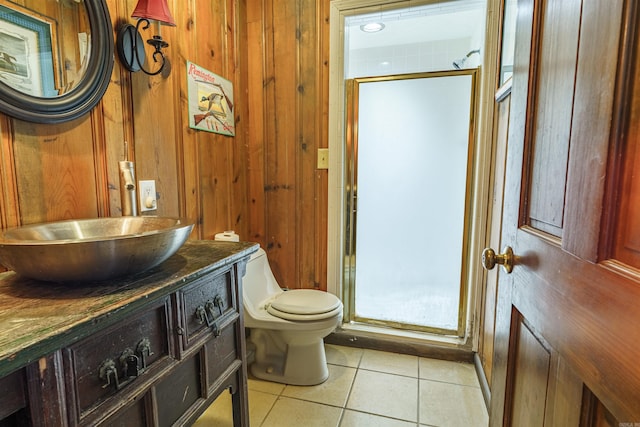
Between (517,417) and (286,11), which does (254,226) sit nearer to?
(286,11)

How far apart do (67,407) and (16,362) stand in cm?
16

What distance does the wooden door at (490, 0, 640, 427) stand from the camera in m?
0.43

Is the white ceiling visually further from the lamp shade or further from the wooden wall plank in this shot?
the lamp shade

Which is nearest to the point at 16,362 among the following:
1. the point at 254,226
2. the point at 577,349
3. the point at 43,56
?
the point at 577,349

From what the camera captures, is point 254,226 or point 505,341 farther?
point 254,226

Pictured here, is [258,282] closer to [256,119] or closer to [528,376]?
[256,119]

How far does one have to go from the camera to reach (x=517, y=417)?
783 mm

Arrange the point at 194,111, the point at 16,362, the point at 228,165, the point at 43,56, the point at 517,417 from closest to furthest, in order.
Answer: the point at 16,362 → the point at 517,417 → the point at 43,56 → the point at 194,111 → the point at 228,165

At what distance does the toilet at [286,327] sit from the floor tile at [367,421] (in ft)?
0.96

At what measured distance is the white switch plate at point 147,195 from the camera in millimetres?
1364

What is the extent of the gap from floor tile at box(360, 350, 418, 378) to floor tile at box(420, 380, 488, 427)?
0.42 ft

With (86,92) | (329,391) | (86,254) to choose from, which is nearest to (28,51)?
(86,92)

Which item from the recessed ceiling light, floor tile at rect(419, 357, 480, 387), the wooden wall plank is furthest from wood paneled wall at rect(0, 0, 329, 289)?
floor tile at rect(419, 357, 480, 387)

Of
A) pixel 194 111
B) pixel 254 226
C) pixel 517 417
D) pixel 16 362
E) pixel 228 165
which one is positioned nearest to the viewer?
pixel 16 362
